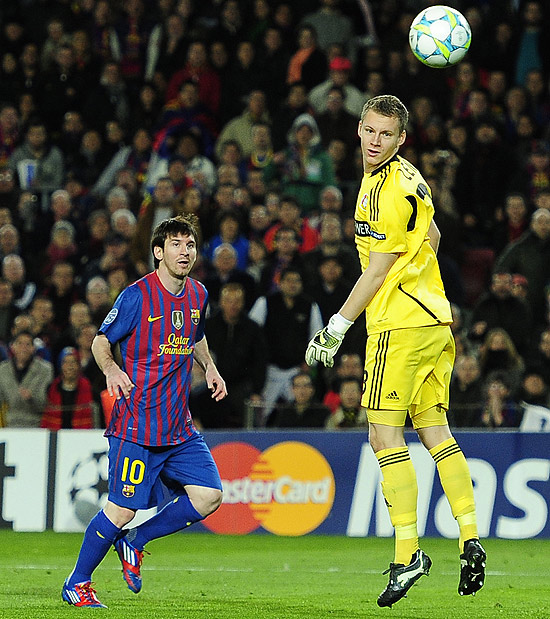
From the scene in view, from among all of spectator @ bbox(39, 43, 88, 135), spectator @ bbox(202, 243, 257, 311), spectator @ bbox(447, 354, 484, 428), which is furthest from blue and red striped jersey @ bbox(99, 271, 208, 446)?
spectator @ bbox(39, 43, 88, 135)

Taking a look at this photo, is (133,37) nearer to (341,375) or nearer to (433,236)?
(341,375)

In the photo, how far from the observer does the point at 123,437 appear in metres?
7.45

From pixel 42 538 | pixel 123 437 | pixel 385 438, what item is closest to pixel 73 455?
pixel 42 538

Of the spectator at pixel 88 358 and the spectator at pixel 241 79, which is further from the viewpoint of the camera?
the spectator at pixel 241 79

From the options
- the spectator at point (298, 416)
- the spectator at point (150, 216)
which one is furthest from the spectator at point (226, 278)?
the spectator at point (298, 416)

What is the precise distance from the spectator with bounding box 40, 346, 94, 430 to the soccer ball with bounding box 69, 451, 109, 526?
1.48ft

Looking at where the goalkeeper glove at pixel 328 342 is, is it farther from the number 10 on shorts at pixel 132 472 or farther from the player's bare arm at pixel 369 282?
the number 10 on shorts at pixel 132 472

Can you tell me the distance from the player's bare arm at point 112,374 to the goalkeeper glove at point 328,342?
966mm

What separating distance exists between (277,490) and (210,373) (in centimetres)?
491

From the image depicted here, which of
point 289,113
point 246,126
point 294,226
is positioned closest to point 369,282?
point 294,226

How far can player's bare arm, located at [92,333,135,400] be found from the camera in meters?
7.07

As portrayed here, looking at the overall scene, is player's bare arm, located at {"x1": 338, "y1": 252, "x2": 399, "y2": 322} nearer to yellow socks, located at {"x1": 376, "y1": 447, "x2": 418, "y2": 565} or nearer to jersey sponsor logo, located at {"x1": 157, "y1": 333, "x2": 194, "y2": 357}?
yellow socks, located at {"x1": 376, "y1": 447, "x2": 418, "y2": 565}

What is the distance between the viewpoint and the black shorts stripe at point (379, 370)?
706 cm

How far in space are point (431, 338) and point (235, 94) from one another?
10531mm
